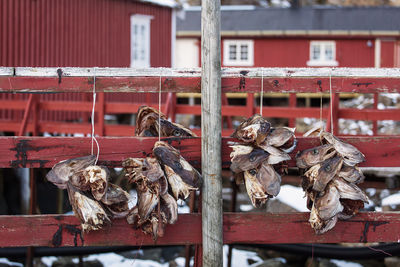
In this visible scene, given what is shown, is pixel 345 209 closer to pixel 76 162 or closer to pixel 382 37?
pixel 76 162

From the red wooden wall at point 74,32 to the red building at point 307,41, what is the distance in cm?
701

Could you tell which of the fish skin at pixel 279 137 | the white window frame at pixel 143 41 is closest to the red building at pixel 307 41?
the white window frame at pixel 143 41

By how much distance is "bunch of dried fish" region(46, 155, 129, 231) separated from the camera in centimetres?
297

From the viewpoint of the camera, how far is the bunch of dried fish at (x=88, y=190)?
117 inches

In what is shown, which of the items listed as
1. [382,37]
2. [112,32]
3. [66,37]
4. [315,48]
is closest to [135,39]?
[112,32]

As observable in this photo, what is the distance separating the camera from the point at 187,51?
2336 centimetres

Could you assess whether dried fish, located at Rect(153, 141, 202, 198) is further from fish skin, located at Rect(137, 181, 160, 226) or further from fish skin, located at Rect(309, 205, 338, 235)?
fish skin, located at Rect(309, 205, 338, 235)

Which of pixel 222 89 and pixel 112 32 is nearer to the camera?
pixel 222 89

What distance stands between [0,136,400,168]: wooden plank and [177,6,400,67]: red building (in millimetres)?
19474

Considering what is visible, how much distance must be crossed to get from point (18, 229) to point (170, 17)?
13.7 m

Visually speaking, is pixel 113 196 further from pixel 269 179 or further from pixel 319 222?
pixel 319 222

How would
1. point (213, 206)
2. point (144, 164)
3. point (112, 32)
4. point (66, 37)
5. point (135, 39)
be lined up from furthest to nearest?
point (135, 39), point (112, 32), point (66, 37), point (213, 206), point (144, 164)

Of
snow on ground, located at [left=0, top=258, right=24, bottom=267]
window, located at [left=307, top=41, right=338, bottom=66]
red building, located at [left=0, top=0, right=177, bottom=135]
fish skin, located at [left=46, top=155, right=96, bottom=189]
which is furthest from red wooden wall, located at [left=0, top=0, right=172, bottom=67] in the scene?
window, located at [left=307, top=41, right=338, bottom=66]

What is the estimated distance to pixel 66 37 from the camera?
41.4ft
